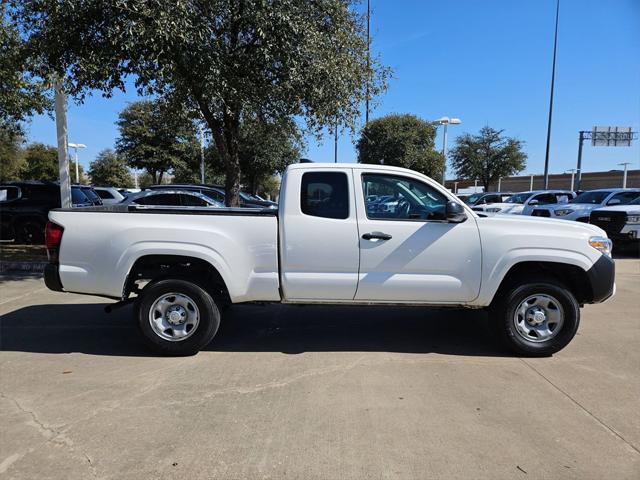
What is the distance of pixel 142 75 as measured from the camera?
27.1ft

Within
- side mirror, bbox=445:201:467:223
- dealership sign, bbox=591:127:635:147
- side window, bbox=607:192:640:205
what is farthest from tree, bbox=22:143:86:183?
side mirror, bbox=445:201:467:223

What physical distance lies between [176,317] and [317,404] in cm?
189

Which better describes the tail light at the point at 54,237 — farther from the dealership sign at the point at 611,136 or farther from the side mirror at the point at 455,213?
the dealership sign at the point at 611,136

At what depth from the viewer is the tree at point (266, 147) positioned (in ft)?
38.0

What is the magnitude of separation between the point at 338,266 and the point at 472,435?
207 centimetres

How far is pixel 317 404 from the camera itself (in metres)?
3.98

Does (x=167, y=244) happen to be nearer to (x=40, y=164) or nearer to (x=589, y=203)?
(x=589, y=203)

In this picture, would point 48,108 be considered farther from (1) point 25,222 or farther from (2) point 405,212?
(2) point 405,212

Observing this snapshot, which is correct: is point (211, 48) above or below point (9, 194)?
above

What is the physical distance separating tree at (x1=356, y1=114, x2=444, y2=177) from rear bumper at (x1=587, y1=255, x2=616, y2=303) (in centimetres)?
2597

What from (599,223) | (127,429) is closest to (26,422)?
(127,429)

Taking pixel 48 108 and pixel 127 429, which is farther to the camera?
pixel 48 108

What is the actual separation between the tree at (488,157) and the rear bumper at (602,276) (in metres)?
35.2

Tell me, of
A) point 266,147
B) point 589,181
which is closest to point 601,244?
point 266,147
